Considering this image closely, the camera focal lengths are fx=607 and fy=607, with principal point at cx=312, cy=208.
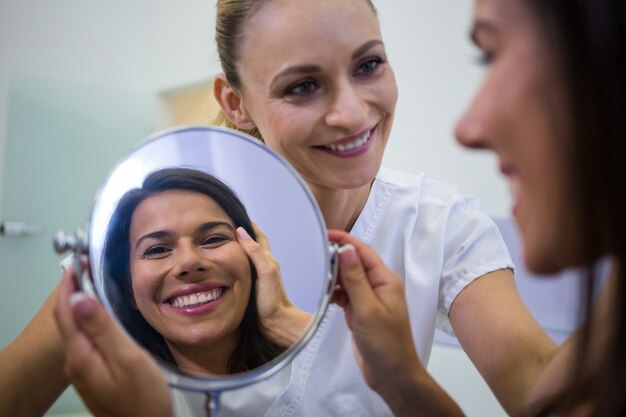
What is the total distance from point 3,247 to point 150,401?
7.15 ft

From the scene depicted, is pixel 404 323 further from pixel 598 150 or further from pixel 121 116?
pixel 121 116

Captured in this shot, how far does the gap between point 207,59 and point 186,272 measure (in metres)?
2.13

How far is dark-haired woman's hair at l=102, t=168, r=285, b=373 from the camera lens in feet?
2.11

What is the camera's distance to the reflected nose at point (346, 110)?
0.79 metres

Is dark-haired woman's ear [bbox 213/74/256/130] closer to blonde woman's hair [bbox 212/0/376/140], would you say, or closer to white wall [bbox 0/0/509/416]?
blonde woman's hair [bbox 212/0/376/140]

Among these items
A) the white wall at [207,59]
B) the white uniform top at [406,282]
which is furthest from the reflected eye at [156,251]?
the white wall at [207,59]

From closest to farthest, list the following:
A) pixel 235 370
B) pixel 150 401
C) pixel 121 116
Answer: pixel 150 401
pixel 235 370
pixel 121 116

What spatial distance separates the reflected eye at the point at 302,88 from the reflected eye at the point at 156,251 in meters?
0.28

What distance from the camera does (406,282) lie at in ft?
2.95

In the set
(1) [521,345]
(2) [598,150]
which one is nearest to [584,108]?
(2) [598,150]

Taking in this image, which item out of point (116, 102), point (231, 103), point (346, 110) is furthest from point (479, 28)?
point (116, 102)

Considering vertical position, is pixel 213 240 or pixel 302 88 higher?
pixel 302 88

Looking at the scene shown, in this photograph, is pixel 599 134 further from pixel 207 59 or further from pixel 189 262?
pixel 207 59

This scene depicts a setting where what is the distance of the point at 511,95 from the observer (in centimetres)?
48
